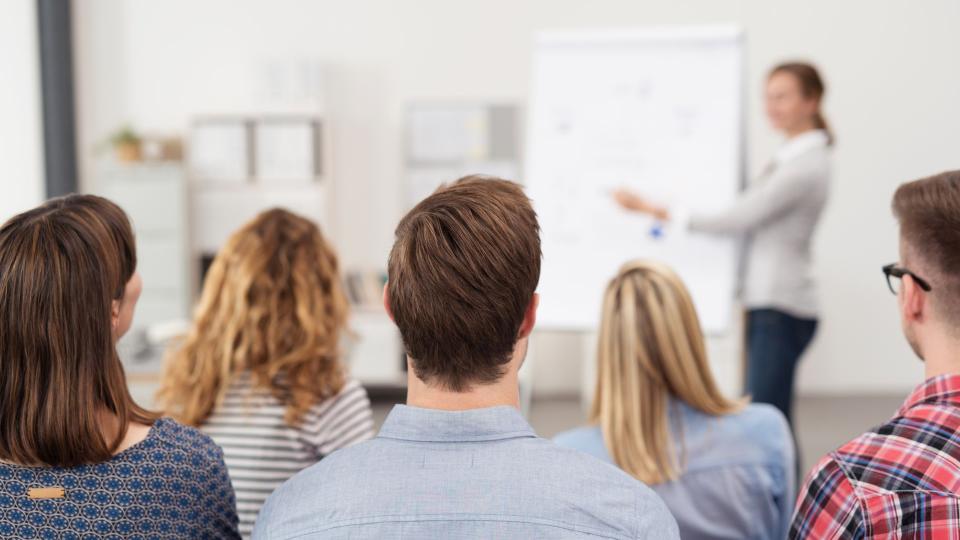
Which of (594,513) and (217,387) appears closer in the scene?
(594,513)

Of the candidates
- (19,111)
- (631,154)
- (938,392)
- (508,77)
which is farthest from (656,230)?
(19,111)

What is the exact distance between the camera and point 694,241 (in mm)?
2969

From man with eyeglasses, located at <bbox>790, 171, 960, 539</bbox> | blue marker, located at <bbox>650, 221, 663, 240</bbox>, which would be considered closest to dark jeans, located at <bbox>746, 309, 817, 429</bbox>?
blue marker, located at <bbox>650, 221, 663, 240</bbox>

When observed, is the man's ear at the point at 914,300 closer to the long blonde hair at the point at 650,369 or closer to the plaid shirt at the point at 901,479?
the plaid shirt at the point at 901,479

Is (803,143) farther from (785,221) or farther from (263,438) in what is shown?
(263,438)

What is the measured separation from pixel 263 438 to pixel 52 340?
1.97 ft

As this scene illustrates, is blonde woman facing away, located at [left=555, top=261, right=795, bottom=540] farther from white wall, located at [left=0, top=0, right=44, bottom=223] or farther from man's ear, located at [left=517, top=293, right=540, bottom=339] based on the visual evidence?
white wall, located at [left=0, top=0, right=44, bottom=223]

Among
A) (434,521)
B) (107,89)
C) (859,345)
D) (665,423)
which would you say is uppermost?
(107,89)

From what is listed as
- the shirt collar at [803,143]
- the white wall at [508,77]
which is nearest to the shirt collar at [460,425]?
the shirt collar at [803,143]

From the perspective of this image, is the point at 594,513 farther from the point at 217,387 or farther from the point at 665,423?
the point at 217,387

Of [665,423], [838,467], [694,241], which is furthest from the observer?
[694,241]

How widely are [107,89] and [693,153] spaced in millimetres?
4010

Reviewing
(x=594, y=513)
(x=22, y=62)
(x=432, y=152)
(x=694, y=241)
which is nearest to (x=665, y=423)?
(x=594, y=513)

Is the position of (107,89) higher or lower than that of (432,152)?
higher
